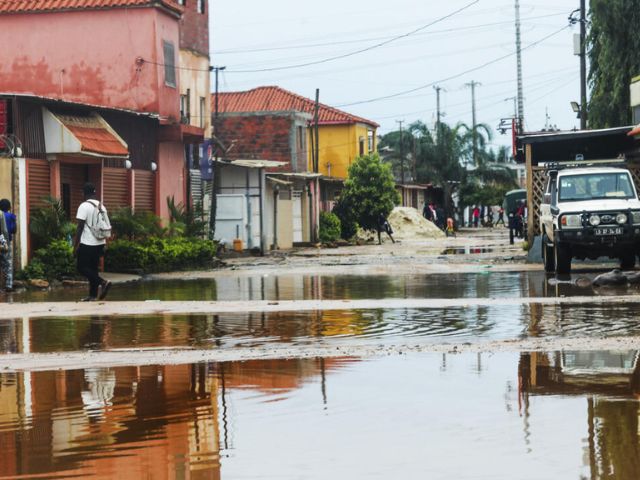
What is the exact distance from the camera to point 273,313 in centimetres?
1650

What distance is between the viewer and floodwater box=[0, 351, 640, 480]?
21.3ft

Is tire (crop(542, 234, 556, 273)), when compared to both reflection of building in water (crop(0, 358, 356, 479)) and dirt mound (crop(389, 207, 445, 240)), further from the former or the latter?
dirt mound (crop(389, 207, 445, 240))

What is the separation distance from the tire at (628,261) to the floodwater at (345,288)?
75 centimetres

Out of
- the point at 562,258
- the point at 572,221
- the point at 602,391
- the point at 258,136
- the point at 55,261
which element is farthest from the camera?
the point at 258,136

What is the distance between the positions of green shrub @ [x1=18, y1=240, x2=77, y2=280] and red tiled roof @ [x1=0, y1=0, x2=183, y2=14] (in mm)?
12075

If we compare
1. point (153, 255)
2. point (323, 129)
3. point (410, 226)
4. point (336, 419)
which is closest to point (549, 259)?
point (153, 255)

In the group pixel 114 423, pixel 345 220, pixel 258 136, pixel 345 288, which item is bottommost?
pixel 114 423

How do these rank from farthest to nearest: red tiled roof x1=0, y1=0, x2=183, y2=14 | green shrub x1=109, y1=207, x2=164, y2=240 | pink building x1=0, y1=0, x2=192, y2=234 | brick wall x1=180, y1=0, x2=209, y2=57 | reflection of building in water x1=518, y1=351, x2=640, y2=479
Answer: brick wall x1=180, y1=0, x2=209, y2=57
red tiled roof x1=0, y1=0, x2=183, y2=14
pink building x1=0, y1=0, x2=192, y2=234
green shrub x1=109, y1=207, x2=164, y2=240
reflection of building in water x1=518, y1=351, x2=640, y2=479

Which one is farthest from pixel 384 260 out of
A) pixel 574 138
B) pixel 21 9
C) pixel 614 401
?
pixel 614 401

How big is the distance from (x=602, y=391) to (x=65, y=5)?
32.0 meters

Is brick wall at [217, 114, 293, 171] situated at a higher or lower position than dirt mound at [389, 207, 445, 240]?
higher

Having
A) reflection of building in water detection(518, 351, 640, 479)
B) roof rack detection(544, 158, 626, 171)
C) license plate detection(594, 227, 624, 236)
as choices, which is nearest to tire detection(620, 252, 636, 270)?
license plate detection(594, 227, 624, 236)

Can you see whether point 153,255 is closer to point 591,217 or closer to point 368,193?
point 591,217

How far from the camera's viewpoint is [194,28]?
4653cm
